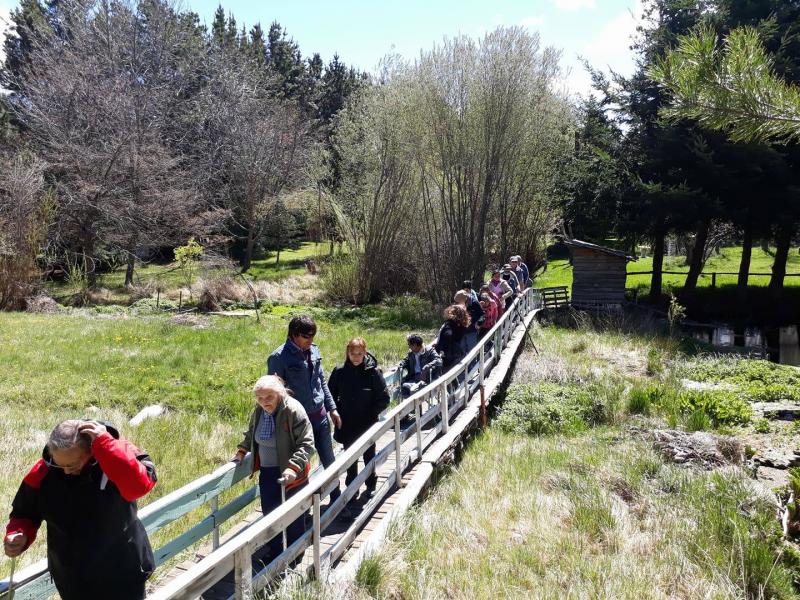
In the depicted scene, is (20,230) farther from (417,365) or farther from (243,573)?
(243,573)

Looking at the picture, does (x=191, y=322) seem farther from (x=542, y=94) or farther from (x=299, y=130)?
(x=299, y=130)

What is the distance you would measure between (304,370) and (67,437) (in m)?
2.60

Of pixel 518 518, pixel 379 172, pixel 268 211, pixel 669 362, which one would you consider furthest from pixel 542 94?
pixel 518 518

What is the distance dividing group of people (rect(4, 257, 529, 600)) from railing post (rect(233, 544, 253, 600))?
43 cm

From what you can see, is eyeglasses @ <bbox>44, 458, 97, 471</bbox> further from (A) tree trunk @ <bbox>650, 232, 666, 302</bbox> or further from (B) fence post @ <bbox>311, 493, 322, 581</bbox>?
(A) tree trunk @ <bbox>650, 232, 666, 302</bbox>

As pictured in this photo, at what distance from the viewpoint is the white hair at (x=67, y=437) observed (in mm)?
2854

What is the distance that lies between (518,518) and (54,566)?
13.6 feet

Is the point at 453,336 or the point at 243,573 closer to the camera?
the point at 243,573

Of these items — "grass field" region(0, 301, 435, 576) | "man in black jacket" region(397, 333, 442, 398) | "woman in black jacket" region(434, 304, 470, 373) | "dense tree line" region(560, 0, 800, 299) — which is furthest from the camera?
"dense tree line" region(560, 0, 800, 299)

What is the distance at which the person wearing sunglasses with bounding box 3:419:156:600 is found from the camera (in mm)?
2939

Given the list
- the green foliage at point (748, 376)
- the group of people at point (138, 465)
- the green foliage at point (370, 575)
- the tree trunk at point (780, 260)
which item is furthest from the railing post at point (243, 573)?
the tree trunk at point (780, 260)

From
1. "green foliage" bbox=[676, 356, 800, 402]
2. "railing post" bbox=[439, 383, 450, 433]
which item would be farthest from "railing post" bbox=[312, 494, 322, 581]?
"green foliage" bbox=[676, 356, 800, 402]

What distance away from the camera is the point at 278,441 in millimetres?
4531

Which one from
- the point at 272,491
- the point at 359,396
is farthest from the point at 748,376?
the point at 272,491
